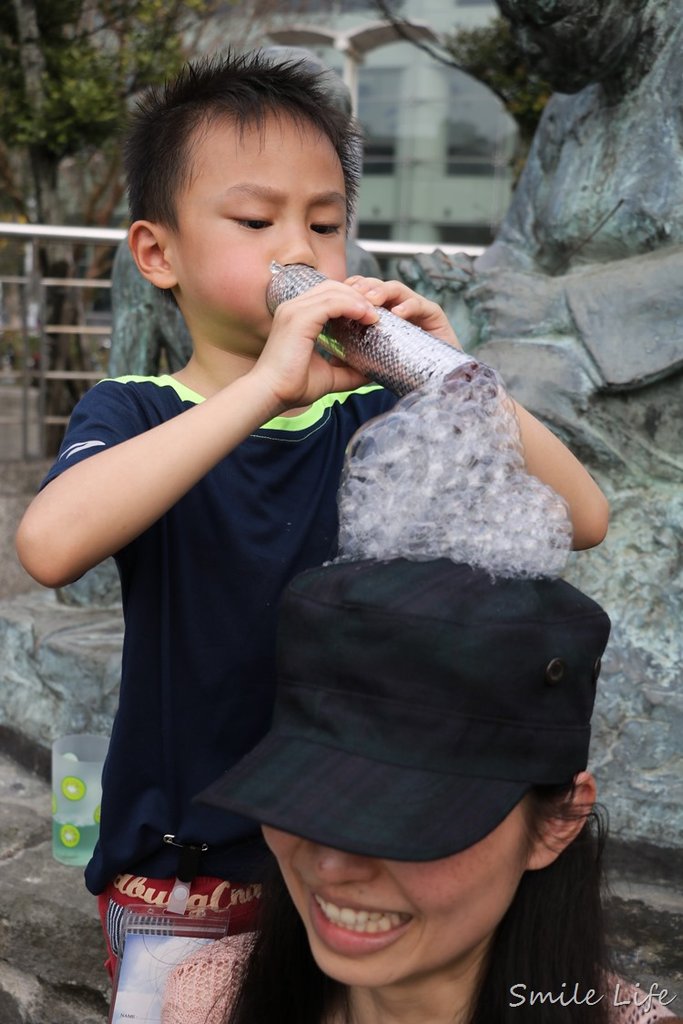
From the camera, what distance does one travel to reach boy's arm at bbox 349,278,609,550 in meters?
1.33

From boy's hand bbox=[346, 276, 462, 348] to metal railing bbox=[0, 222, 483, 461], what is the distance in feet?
8.54

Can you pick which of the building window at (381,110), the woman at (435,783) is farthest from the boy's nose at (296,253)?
the building window at (381,110)

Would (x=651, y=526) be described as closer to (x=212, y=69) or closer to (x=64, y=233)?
(x=212, y=69)

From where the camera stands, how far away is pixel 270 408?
1292 mm

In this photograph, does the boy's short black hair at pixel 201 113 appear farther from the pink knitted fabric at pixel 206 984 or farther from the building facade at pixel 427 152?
the building facade at pixel 427 152

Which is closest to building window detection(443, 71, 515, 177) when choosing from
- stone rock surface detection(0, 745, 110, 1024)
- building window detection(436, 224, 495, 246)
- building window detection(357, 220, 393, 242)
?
building window detection(436, 224, 495, 246)

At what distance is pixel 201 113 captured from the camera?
1.54 meters

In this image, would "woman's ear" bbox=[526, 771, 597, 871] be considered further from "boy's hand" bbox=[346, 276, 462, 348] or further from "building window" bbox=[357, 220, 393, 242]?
"building window" bbox=[357, 220, 393, 242]

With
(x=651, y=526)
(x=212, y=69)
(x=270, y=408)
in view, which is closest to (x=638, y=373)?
(x=651, y=526)

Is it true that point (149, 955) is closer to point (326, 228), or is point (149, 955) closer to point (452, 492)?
point (452, 492)

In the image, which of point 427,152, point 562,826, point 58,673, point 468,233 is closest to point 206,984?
point 562,826

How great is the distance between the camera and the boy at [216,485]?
1456mm

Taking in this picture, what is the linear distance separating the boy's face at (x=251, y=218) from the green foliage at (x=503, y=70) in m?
6.75

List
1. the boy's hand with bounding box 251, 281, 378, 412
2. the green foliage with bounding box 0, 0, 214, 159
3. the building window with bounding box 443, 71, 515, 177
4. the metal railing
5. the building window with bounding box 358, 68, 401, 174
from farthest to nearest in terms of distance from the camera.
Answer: the building window with bounding box 358, 68, 401, 174 → the building window with bounding box 443, 71, 515, 177 → the green foliage with bounding box 0, 0, 214, 159 → the metal railing → the boy's hand with bounding box 251, 281, 378, 412
